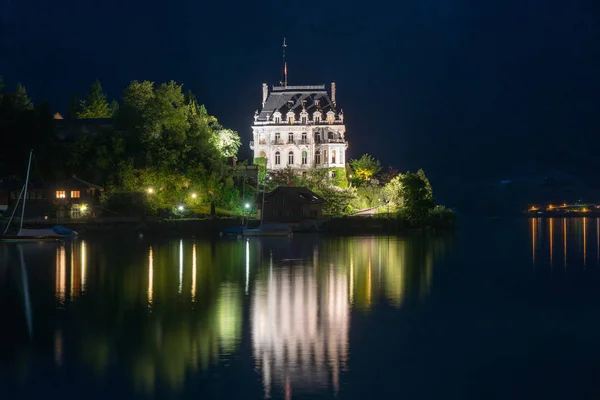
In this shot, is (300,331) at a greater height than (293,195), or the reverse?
(293,195)

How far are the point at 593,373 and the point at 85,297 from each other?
19975mm

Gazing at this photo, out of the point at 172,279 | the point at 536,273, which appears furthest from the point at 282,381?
the point at 536,273

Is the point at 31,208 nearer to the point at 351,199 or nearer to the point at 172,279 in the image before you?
the point at 351,199

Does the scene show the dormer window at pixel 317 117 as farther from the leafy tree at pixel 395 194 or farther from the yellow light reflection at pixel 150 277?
the yellow light reflection at pixel 150 277

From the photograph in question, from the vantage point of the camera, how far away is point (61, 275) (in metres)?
39.5

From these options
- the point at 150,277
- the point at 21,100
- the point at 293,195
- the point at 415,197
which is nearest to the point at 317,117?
the point at 293,195

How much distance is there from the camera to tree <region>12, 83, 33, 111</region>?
83588mm

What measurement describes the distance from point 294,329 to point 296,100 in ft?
265

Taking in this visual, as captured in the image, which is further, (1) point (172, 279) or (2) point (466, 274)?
(2) point (466, 274)

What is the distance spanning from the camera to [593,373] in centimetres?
1989

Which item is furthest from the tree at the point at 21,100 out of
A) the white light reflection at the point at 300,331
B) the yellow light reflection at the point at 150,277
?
the white light reflection at the point at 300,331

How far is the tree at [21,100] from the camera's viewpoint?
8359cm

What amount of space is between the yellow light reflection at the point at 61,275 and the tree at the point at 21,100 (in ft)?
108

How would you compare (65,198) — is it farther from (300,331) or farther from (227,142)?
(300,331)
